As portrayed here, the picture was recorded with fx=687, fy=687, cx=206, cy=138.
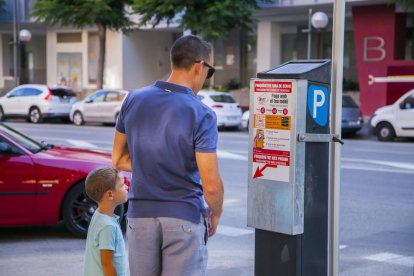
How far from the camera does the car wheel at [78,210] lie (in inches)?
284

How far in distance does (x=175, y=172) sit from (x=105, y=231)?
66 cm

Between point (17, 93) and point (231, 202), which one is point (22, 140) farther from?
point (17, 93)

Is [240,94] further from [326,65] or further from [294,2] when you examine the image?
[326,65]

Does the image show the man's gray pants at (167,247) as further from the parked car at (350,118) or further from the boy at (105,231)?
the parked car at (350,118)

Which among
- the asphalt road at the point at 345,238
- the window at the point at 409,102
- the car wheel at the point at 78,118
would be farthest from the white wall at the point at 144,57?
the asphalt road at the point at 345,238

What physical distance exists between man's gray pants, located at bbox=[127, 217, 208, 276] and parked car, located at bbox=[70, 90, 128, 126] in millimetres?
22669

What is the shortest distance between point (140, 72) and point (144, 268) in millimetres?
34971

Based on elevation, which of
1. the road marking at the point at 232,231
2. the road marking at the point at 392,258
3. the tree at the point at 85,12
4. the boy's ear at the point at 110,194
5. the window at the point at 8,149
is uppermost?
the tree at the point at 85,12

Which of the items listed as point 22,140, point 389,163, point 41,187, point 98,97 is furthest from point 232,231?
point 98,97

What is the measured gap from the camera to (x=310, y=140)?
13.1 feet

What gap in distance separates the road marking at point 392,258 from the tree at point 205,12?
1803cm

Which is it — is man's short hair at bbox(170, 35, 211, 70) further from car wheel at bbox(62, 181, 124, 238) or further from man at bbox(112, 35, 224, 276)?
car wheel at bbox(62, 181, 124, 238)

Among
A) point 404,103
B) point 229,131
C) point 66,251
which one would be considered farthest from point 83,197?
point 229,131

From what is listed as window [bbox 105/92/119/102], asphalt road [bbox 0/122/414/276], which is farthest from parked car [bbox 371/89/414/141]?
window [bbox 105/92/119/102]
